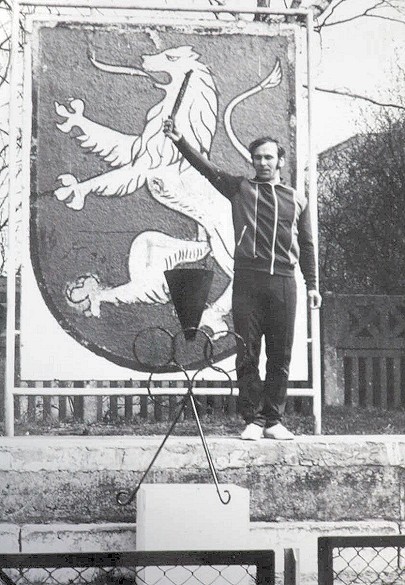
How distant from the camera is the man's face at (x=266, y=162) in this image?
4.89 metres

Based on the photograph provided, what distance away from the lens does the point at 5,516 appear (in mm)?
4520

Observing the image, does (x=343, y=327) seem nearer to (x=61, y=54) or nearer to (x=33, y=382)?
(x=33, y=382)

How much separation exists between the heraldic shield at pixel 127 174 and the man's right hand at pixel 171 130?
0.04 metres

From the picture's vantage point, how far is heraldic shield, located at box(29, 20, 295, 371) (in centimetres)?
484

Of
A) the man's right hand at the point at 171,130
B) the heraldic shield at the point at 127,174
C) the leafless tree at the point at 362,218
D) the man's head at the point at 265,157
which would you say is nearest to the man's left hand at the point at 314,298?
the leafless tree at the point at 362,218

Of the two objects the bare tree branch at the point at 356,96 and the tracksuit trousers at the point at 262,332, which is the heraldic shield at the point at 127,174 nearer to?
the tracksuit trousers at the point at 262,332

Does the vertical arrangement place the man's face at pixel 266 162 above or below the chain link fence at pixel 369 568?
above

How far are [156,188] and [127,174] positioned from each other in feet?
0.52

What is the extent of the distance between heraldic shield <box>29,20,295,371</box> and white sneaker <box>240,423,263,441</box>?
0.36 m

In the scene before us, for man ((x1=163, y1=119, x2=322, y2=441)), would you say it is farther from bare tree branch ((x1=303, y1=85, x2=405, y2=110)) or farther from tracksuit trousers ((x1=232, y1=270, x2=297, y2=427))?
bare tree branch ((x1=303, y1=85, x2=405, y2=110))

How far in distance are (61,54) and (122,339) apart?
1425 millimetres

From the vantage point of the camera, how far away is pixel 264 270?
190 inches

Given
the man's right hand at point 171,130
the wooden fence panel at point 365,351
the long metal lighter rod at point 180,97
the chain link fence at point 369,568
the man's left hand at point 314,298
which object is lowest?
the chain link fence at point 369,568

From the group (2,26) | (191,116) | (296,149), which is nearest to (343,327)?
(296,149)
